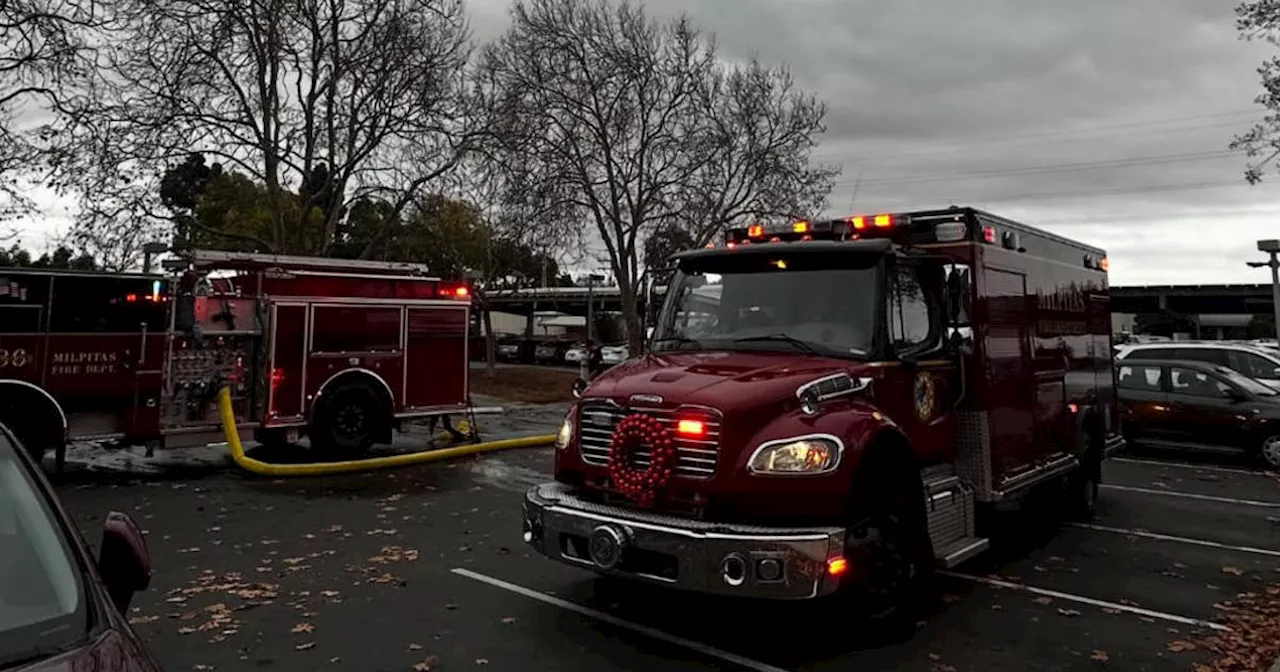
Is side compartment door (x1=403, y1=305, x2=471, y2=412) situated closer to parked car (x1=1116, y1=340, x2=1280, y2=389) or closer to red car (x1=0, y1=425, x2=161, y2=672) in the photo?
red car (x1=0, y1=425, x2=161, y2=672)

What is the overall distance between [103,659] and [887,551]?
447cm

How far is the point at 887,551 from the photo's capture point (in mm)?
5602

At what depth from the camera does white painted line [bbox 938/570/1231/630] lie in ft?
19.8

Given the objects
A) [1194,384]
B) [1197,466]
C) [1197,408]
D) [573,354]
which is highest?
[573,354]

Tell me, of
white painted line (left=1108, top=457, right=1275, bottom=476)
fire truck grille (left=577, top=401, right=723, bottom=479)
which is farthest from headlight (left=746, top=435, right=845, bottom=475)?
white painted line (left=1108, top=457, right=1275, bottom=476)

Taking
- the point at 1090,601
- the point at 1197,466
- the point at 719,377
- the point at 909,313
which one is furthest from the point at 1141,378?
the point at 719,377

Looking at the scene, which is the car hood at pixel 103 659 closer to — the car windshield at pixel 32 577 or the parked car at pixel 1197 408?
the car windshield at pixel 32 577

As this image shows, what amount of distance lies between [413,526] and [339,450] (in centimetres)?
462

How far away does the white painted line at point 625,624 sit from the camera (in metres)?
5.14

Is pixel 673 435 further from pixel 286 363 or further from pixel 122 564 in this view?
pixel 286 363

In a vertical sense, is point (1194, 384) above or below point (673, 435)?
above

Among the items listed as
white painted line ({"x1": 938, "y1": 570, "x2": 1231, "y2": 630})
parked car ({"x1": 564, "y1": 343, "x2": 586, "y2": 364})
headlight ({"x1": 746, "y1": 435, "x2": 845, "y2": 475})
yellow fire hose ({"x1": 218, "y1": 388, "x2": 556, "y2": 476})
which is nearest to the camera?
headlight ({"x1": 746, "y1": 435, "x2": 845, "y2": 475})

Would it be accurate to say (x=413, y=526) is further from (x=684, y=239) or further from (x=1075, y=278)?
(x=684, y=239)

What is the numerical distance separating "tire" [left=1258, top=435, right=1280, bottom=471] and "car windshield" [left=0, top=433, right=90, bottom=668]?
15.1 metres
